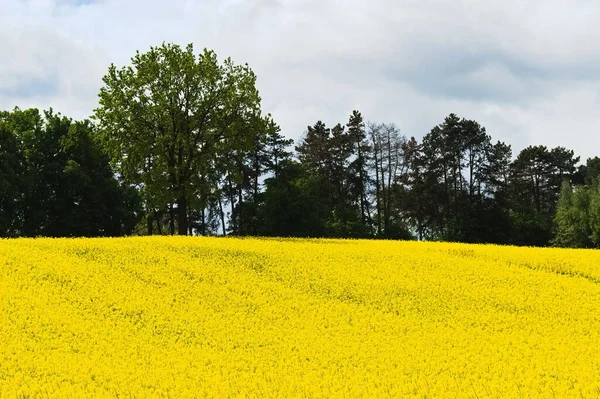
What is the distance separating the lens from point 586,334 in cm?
1944

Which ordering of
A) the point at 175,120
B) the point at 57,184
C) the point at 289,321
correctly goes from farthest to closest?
the point at 57,184, the point at 175,120, the point at 289,321

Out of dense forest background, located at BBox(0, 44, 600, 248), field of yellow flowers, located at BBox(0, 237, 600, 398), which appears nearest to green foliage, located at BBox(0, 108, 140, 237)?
dense forest background, located at BBox(0, 44, 600, 248)

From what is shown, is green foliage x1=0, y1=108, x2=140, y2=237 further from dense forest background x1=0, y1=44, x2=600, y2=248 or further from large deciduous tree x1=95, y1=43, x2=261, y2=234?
large deciduous tree x1=95, y1=43, x2=261, y2=234

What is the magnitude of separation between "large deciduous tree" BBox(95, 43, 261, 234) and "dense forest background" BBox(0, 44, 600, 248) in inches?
3.3

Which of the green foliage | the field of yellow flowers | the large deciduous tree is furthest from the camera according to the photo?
the green foliage

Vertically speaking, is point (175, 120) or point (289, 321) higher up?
point (175, 120)

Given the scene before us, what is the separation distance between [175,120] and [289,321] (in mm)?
25044

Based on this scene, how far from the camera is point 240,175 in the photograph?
43.2 meters

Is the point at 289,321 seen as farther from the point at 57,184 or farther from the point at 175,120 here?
the point at 57,184

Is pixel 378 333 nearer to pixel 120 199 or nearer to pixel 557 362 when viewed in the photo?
pixel 557 362

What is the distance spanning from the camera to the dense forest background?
41344 millimetres

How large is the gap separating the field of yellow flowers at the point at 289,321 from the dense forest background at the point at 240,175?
457 inches

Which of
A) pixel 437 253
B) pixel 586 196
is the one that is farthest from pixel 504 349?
pixel 586 196

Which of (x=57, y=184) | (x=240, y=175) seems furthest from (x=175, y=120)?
(x=57, y=184)
